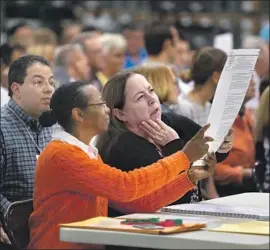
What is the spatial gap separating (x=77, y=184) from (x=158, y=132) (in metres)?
0.87

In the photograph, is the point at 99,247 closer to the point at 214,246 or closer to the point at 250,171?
the point at 214,246

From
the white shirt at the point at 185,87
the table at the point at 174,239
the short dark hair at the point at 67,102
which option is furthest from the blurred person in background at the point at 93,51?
the table at the point at 174,239

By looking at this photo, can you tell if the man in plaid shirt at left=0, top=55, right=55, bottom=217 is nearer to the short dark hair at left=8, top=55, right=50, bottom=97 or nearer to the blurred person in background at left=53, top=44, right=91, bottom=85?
the short dark hair at left=8, top=55, right=50, bottom=97

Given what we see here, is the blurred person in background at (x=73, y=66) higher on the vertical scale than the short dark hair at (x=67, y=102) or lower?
lower

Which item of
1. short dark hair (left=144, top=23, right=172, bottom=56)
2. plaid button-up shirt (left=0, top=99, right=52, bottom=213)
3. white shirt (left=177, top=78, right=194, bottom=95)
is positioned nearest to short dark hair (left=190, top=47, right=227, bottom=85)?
white shirt (left=177, top=78, right=194, bottom=95)

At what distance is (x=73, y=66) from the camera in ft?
36.4

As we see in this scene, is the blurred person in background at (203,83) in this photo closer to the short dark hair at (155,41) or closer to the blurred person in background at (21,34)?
the short dark hair at (155,41)

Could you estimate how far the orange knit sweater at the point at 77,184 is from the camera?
4.74 meters

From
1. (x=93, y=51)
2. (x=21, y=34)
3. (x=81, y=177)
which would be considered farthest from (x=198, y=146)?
(x=21, y=34)

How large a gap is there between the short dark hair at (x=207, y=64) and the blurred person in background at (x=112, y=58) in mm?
2633

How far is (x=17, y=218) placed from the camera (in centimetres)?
512

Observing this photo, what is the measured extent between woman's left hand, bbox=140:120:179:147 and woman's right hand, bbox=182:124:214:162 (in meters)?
0.63

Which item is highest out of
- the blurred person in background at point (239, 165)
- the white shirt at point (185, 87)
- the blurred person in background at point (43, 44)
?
the blurred person in background at point (43, 44)

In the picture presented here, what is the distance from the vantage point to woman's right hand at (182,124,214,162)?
15.8ft
